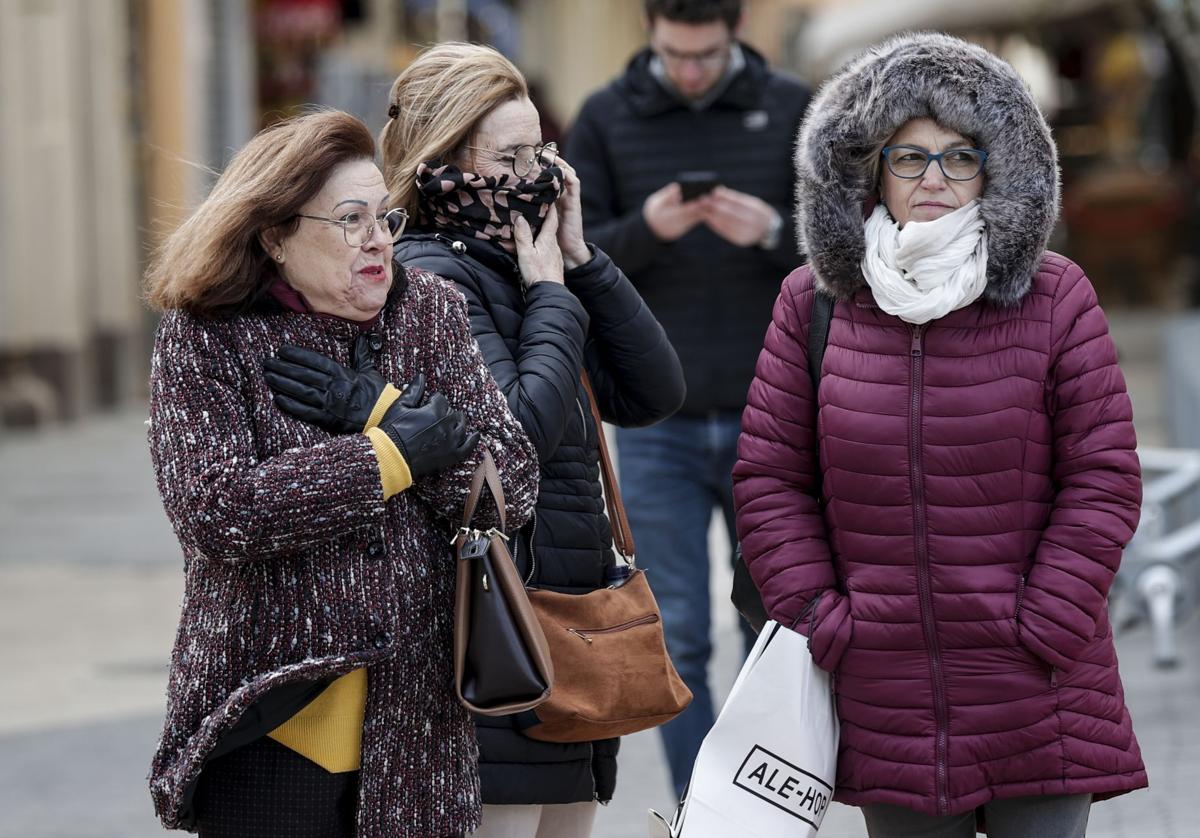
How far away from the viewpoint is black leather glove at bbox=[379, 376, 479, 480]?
3.22m

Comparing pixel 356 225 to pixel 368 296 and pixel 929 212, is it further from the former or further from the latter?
pixel 929 212

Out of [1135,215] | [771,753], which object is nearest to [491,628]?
[771,753]

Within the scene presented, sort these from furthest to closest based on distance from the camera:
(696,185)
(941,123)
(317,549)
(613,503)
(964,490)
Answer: (696,185) → (613,503) → (941,123) → (964,490) → (317,549)

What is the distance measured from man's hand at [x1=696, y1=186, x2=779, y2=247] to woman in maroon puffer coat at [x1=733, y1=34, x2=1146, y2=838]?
1.60 meters

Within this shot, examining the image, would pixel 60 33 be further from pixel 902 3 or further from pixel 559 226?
pixel 559 226

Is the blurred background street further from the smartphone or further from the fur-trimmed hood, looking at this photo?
the fur-trimmed hood

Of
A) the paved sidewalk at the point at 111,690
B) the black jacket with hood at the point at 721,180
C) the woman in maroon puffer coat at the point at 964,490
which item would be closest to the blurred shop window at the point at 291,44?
the paved sidewalk at the point at 111,690

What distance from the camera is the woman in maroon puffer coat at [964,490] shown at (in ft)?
11.3

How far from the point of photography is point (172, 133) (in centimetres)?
1934

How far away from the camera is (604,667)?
3.65 metres

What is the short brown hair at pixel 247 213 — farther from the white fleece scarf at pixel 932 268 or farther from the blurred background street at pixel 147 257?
the white fleece scarf at pixel 932 268

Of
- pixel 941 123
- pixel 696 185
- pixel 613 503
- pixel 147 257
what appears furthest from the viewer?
pixel 696 185

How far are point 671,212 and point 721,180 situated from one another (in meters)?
0.30

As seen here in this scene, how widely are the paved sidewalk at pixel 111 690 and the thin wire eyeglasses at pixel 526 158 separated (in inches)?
96.8
